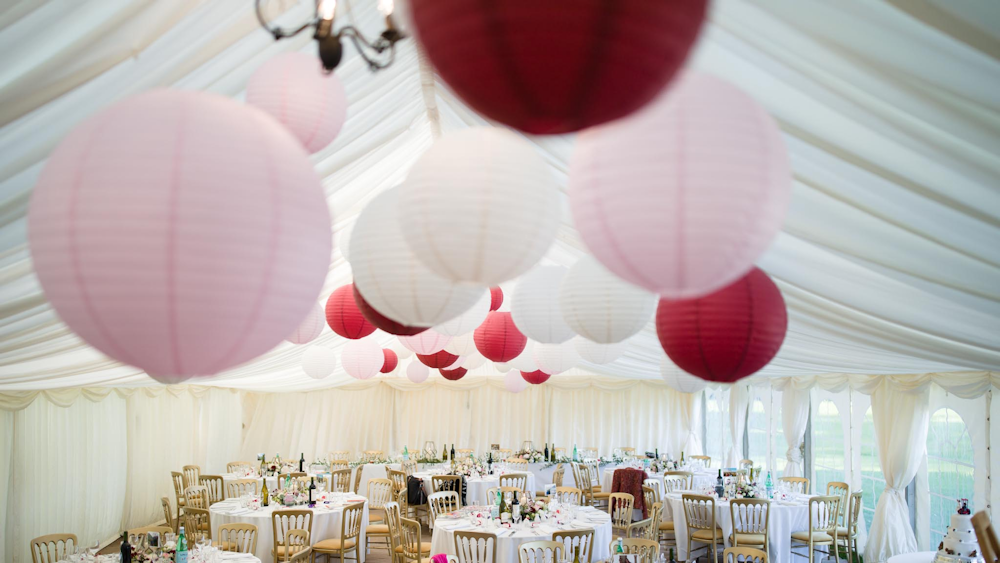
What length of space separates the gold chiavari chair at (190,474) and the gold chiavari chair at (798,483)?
9278mm

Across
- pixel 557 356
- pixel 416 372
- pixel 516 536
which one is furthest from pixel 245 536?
pixel 557 356

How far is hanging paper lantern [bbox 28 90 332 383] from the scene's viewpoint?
3.77ft

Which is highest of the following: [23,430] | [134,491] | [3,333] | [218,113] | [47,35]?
[47,35]

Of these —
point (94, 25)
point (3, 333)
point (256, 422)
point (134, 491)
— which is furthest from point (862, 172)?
point (256, 422)

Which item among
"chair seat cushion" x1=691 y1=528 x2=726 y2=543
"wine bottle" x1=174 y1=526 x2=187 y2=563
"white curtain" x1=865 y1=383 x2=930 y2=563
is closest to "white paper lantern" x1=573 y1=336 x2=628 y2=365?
"wine bottle" x1=174 y1=526 x2=187 y2=563

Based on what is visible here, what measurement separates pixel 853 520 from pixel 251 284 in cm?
909

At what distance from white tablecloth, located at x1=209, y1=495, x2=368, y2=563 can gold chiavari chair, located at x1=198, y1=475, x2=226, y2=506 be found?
188cm

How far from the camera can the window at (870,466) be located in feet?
29.7

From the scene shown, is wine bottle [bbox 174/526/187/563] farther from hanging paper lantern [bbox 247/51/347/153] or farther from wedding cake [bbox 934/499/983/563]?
Result: wedding cake [bbox 934/499/983/563]

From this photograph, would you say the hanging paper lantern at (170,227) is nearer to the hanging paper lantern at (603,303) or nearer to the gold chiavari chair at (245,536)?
the hanging paper lantern at (603,303)

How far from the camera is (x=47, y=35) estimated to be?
7.68ft

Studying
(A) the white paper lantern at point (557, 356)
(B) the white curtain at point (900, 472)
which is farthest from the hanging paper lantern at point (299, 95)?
(B) the white curtain at point (900, 472)

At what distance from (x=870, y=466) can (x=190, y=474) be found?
10985 millimetres

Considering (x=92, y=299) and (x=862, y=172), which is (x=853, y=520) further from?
(x=92, y=299)
